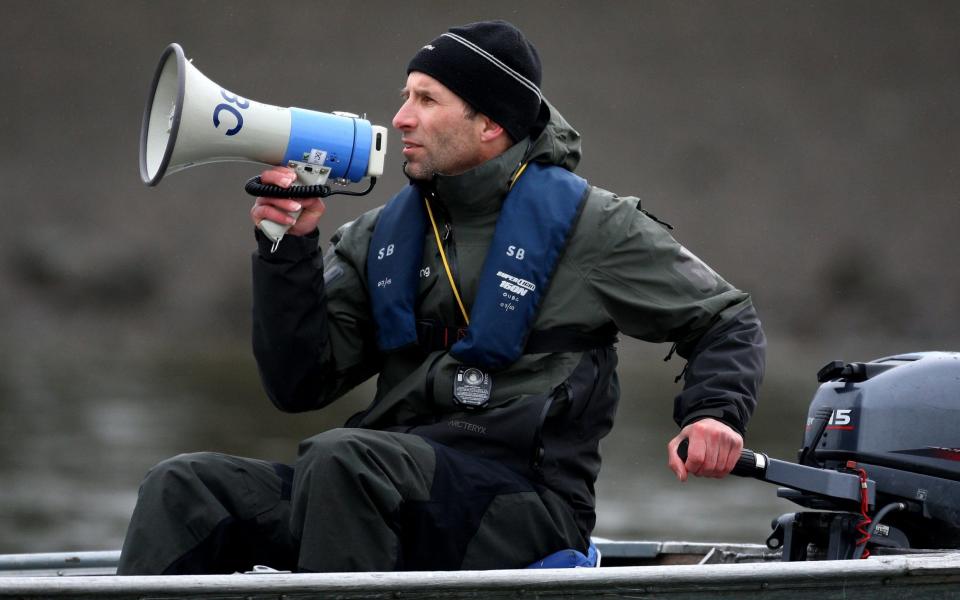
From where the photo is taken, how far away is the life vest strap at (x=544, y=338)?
352 cm

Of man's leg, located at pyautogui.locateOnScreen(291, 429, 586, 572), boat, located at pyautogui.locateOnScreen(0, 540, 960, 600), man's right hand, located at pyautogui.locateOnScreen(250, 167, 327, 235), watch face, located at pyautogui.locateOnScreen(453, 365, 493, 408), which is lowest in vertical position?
boat, located at pyautogui.locateOnScreen(0, 540, 960, 600)

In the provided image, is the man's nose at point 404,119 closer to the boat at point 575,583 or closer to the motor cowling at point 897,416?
the boat at point 575,583

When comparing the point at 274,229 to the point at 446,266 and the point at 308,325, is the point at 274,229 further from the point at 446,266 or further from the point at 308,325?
the point at 446,266

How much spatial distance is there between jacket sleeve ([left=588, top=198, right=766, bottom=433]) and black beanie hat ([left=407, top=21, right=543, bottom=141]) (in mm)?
383

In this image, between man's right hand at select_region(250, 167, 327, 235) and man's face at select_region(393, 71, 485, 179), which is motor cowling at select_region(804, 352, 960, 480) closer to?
man's face at select_region(393, 71, 485, 179)

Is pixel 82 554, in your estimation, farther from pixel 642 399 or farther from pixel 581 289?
pixel 642 399

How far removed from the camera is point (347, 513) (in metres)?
3.02

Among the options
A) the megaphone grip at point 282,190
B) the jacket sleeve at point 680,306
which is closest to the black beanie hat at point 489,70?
the jacket sleeve at point 680,306

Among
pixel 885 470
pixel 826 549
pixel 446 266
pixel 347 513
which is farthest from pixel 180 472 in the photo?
pixel 885 470

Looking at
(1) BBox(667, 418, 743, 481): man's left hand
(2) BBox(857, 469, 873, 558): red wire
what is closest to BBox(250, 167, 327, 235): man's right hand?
(1) BBox(667, 418, 743, 481): man's left hand

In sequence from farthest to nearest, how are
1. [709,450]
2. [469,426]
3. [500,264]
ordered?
[500,264]
[469,426]
[709,450]

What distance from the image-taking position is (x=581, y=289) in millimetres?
3574

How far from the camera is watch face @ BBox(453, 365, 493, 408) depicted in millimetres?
3422

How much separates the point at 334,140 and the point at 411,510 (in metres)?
0.95
